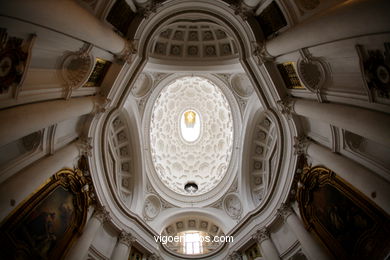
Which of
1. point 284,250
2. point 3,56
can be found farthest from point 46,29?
point 284,250

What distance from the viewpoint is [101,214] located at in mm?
13680

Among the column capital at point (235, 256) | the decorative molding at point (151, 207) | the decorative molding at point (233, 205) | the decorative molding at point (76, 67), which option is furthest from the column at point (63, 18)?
the decorative molding at point (233, 205)

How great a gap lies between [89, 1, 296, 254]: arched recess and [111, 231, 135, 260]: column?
82 centimetres

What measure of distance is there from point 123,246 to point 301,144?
11.4 metres

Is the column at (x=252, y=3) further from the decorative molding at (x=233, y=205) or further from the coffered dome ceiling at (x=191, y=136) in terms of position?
the decorative molding at (x=233, y=205)

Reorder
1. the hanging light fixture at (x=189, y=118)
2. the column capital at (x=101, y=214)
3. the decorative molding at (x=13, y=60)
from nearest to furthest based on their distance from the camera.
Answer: the decorative molding at (x=13, y=60)
the column capital at (x=101, y=214)
the hanging light fixture at (x=189, y=118)

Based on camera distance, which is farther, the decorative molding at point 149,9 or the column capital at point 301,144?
the column capital at point 301,144

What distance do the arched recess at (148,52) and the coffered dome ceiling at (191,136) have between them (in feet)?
28.9

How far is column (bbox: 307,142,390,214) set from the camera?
856cm

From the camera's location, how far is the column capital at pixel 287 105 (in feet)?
41.7

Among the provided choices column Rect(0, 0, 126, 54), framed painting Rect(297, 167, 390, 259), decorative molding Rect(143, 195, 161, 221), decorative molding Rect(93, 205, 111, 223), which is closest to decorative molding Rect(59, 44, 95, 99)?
column Rect(0, 0, 126, 54)

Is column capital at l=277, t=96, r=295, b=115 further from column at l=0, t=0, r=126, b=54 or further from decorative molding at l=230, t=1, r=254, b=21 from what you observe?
column at l=0, t=0, r=126, b=54

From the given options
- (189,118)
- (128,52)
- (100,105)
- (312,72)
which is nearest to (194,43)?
(128,52)

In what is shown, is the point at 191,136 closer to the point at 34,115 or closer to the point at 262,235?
the point at 262,235
